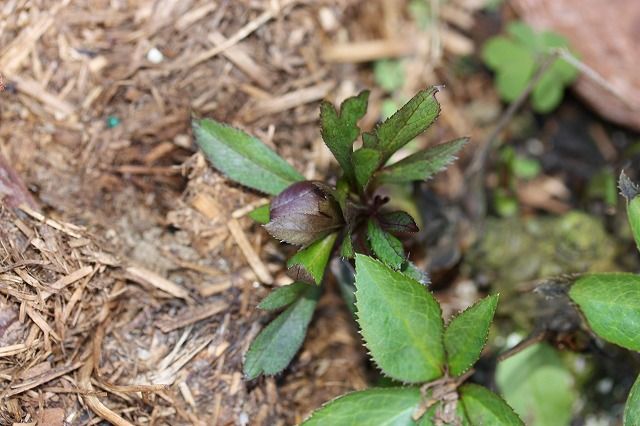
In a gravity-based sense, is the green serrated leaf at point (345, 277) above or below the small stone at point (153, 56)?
below

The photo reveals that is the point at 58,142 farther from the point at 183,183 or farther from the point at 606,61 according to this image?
the point at 606,61

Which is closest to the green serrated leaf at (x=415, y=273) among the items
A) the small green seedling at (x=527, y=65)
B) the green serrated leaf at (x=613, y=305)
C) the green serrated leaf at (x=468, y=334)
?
the green serrated leaf at (x=468, y=334)

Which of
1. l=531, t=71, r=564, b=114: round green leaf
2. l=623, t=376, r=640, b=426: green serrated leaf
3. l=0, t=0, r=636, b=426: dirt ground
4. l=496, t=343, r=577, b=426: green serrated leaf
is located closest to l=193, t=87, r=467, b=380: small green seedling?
l=0, t=0, r=636, b=426: dirt ground

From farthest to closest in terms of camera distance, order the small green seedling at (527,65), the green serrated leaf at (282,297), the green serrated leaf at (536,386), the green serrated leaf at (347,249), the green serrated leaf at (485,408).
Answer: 1. the small green seedling at (527,65)
2. the green serrated leaf at (536,386)
3. the green serrated leaf at (282,297)
4. the green serrated leaf at (347,249)
5. the green serrated leaf at (485,408)

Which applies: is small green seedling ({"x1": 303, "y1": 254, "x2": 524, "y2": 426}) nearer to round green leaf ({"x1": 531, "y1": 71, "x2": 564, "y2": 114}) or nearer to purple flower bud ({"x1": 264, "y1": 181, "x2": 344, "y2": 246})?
purple flower bud ({"x1": 264, "y1": 181, "x2": 344, "y2": 246})

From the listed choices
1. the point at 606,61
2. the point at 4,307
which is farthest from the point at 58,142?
the point at 606,61

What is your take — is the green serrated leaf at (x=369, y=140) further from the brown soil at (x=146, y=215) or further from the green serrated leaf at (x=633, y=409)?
the green serrated leaf at (x=633, y=409)

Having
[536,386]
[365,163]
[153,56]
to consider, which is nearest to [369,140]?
[365,163]
